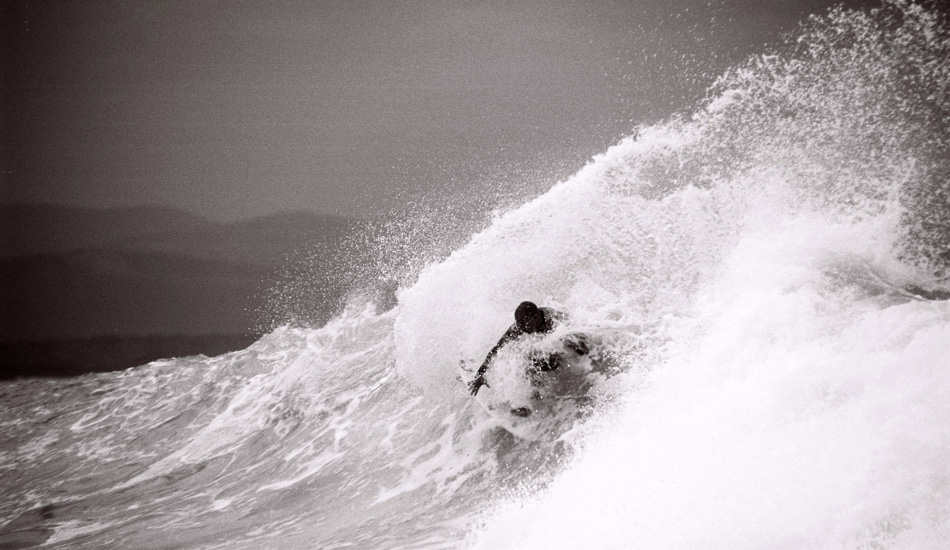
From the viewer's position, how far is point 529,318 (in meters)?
6.86

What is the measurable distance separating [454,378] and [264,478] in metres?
3.22

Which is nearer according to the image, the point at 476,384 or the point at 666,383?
the point at 666,383

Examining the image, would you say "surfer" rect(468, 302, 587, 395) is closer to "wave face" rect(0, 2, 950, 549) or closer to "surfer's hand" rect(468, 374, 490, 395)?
"surfer's hand" rect(468, 374, 490, 395)

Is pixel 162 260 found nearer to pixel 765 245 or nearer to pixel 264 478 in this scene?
pixel 264 478

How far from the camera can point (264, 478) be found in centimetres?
836

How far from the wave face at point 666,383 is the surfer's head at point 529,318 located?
0.48m

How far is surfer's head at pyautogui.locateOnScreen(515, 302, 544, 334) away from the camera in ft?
22.4

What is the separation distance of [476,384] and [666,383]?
8.39ft

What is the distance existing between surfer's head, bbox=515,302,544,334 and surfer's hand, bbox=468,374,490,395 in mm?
802

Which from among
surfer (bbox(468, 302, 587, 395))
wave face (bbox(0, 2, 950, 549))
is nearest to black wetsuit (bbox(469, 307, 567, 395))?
surfer (bbox(468, 302, 587, 395))

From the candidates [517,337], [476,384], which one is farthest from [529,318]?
[476,384]

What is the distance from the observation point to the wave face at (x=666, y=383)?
3357 mm

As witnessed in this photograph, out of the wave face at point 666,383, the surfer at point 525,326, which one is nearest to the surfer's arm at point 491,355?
the surfer at point 525,326

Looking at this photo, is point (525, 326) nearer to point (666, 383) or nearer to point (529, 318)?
point (529, 318)
